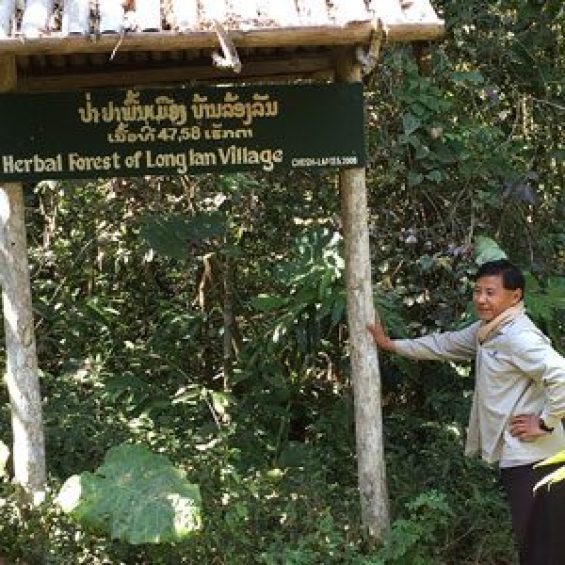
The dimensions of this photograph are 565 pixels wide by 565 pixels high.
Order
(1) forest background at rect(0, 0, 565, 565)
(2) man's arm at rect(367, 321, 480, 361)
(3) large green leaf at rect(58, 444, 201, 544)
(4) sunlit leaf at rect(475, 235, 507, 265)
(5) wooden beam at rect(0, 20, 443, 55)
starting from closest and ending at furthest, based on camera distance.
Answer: (5) wooden beam at rect(0, 20, 443, 55) → (3) large green leaf at rect(58, 444, 201, 544) → (2) man's arm at rect(367, 321, 480, 361) → (1) forest background at rect(0, 0, 565, 565) → (4) sunlit leaf at rect(475, 235, 507, 265)

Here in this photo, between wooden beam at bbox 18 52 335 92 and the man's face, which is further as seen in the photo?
wooden beam at bbox 18 52 335 92

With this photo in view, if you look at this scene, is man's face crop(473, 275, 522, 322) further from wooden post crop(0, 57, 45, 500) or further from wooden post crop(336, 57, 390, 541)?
wooden post crop(0, 57, 45, 500)

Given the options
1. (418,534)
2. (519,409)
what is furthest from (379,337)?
(418,534)

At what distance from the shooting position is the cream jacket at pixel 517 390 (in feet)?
13.3

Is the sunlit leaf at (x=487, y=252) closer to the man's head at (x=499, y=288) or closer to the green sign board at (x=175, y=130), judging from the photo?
the man's head at (x=499, y=288)

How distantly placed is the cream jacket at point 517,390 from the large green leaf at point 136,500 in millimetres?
1423

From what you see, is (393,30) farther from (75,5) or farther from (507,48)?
(507,48)

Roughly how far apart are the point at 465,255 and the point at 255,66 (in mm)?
1786

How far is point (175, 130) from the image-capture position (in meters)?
4.56

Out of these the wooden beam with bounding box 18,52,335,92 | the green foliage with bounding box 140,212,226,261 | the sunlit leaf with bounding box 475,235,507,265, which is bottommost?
the sunlit leaf with bounding box 475,235,507,265

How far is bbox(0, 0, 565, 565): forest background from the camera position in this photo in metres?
5.00

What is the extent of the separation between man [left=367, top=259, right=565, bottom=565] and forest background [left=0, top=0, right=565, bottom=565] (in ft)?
2.15

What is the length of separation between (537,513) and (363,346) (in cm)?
116

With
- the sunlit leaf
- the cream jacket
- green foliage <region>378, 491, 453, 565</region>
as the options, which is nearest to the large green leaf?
green foliage <region>378, 491, 453, 565</region>
